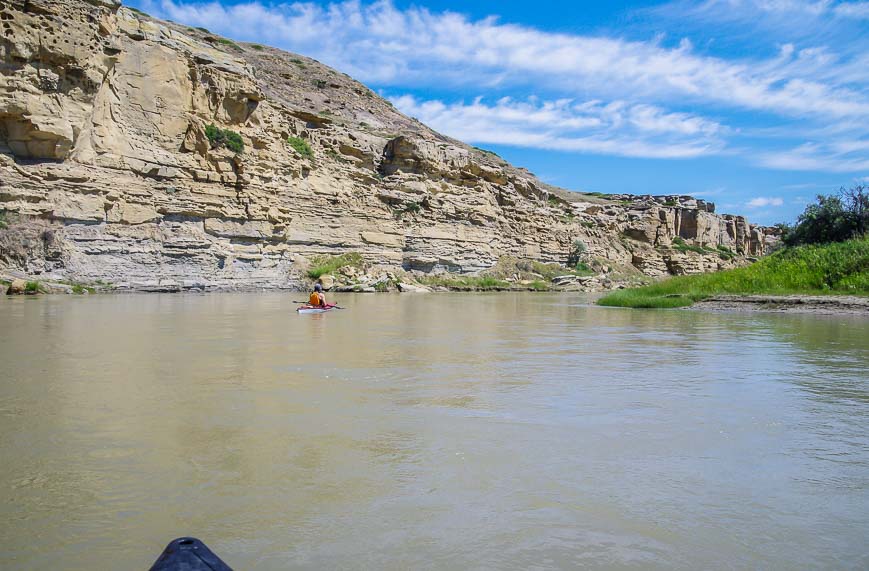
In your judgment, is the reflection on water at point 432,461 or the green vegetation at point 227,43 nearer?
the reflection on water at point 432,461

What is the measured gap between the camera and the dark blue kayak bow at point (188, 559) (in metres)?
1.85

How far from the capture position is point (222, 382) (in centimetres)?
602

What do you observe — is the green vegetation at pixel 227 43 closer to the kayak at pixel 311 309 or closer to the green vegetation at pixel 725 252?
the kayak at pixel 311 309

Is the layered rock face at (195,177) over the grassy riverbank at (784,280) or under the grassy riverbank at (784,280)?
over

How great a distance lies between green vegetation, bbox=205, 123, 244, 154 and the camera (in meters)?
30.6

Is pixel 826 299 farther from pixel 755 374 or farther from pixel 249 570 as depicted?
pixel 249 570

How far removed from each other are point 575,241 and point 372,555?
50.0m

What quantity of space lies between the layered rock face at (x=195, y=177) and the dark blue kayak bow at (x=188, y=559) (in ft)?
79.4

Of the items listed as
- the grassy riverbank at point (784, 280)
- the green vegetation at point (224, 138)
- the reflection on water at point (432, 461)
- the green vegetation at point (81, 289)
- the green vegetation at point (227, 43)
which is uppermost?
the green vegetation at point (227, 43)

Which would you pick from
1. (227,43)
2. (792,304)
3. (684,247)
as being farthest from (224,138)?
(684,247)

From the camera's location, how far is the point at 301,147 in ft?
121

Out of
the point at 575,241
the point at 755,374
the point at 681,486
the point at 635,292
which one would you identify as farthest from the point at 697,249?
the point at 681,486

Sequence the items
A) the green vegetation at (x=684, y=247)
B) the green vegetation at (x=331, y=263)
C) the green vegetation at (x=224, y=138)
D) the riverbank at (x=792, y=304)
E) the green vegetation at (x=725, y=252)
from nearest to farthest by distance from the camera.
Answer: the riverbank at (x=792, y=304) → the green vegetation at (x=224, y=138) → the green vegetation at (x=331, y=263) → the green vegetation at (x=684, y=247) → the green vegetation at (x=725, y=252)

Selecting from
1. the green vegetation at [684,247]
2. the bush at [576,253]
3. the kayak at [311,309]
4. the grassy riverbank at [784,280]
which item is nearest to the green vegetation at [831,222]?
the grassy riverbank at [784,280]
